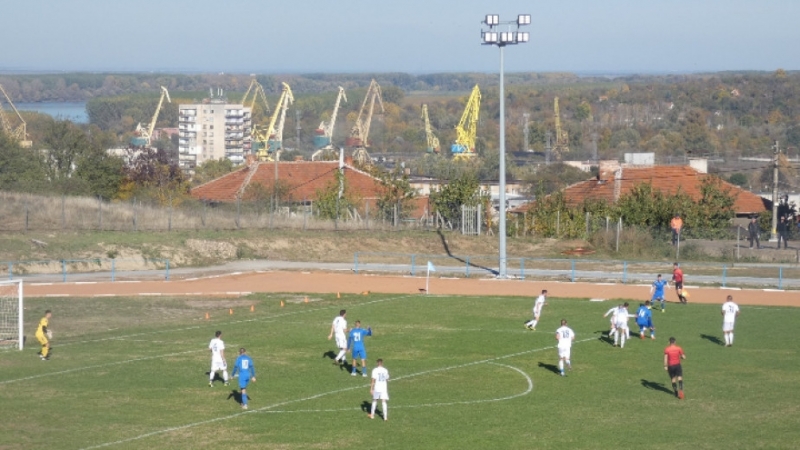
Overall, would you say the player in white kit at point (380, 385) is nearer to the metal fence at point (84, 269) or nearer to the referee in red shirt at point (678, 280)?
the referee in red shirt at point (678, 280)

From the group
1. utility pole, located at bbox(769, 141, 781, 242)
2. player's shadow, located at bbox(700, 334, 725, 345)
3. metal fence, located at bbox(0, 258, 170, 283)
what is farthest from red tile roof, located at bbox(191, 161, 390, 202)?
player's shadow, located at bbox(700, 334, 725, 345)

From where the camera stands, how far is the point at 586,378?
29828 millimetres

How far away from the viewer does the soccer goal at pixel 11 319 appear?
34.3 metres

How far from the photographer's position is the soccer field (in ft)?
79.6

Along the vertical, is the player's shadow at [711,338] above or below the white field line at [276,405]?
above

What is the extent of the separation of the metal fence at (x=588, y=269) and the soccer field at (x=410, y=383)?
7.58 meters

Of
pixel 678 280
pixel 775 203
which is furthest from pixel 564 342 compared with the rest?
pixel 775 203

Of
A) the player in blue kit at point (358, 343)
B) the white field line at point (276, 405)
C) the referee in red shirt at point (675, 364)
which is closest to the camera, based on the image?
the white field line at point (276, 405)

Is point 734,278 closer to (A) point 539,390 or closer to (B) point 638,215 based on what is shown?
(B) point 638,215

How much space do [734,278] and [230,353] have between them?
26.1m

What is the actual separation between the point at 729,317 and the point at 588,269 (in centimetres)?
1978

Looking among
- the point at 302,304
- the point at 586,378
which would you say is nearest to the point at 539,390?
the point at 586,378

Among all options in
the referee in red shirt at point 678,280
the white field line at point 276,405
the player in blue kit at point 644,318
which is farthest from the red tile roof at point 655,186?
the white field line at point 276,405

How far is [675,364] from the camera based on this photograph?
89.7 feet
